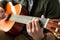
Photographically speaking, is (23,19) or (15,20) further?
(15,20)

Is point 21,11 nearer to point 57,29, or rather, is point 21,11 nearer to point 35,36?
point 35,36

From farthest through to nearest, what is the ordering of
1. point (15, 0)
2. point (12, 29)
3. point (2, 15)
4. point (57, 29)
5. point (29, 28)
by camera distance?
point (15, 0) < point (2, 15) < point (12, 29) < point (29, 28) < point (57, 29)

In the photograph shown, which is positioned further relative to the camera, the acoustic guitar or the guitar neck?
the acoustic guitar

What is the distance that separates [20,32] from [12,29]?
0.10 m

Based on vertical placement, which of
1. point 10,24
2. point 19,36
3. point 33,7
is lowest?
point 19,36

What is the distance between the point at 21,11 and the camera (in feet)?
4.82

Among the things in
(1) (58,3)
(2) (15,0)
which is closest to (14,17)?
(2) (15,0)

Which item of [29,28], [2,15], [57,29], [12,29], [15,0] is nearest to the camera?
[57,29]

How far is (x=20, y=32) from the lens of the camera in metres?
1.48

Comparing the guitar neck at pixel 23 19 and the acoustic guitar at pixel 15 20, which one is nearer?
the guitar neck at pixel 23 19

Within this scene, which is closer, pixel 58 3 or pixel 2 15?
pixel 2 15

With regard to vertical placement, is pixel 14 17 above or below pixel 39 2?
below

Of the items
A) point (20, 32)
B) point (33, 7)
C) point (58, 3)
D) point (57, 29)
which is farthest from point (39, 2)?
point (57, 29)

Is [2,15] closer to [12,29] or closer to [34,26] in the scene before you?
[12,29]
